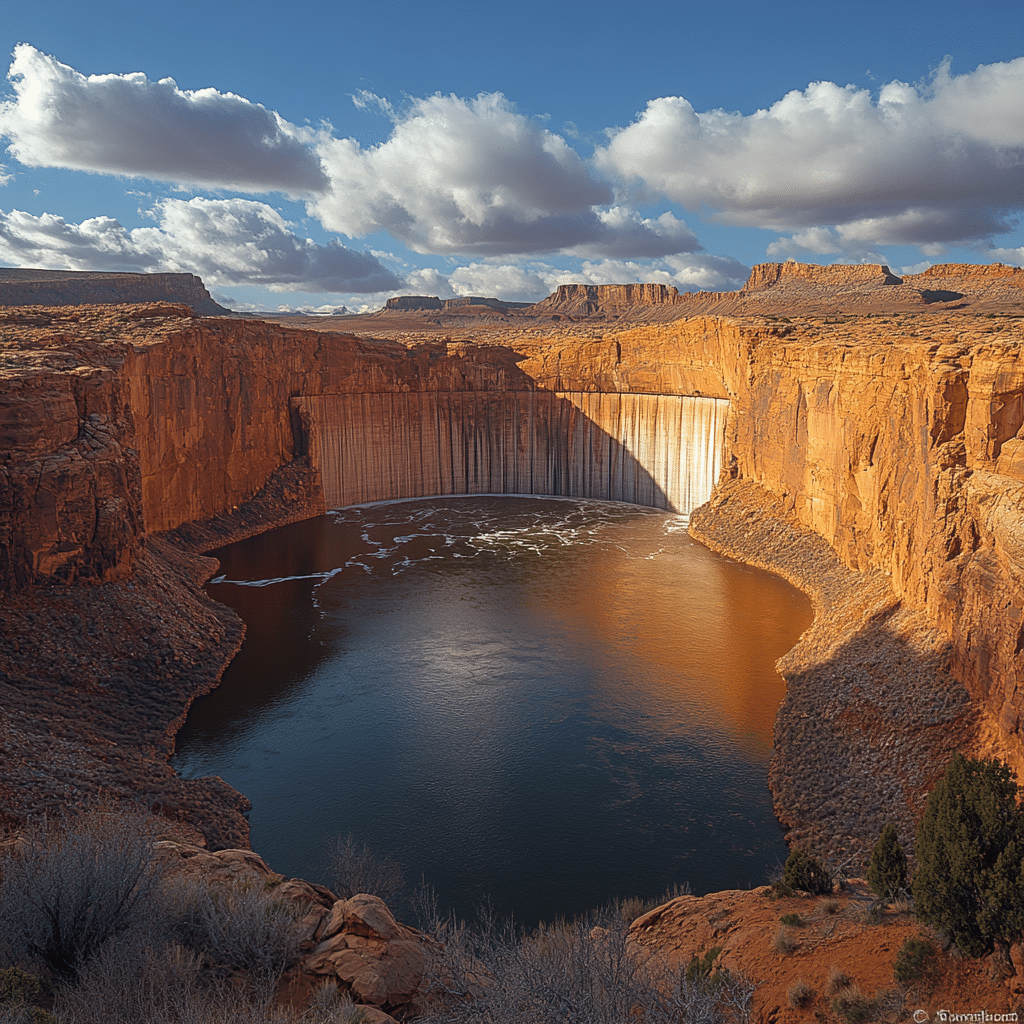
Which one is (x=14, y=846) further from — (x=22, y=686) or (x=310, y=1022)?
(x=22, y=686)

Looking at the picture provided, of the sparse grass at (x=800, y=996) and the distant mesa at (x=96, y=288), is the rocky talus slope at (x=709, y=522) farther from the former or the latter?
the distant mesa at (x=96, y=288)

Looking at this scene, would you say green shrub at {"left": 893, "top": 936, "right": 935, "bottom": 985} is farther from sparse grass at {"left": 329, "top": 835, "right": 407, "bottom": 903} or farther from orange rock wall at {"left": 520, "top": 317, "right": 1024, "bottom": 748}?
sparse grass at {"left": 329, "top": 835, "right": 407, "bottom": 903}

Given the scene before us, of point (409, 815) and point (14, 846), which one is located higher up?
point (14, 846)

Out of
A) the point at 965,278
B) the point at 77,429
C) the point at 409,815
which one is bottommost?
the point at 409,815

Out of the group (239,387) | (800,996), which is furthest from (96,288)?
(800,996)

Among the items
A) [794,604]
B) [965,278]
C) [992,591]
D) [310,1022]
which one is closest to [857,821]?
[992,591]

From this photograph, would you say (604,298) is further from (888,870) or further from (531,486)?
(888,870)

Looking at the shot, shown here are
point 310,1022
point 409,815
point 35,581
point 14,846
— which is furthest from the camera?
point 35,581

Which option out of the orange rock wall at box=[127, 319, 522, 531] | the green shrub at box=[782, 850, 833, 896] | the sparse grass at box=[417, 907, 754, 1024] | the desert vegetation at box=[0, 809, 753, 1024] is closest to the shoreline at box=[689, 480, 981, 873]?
the green shrub at box=[782, 850, 833, 896]

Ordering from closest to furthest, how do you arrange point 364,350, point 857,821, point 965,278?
point 857,821
point 364,350
point 965,278

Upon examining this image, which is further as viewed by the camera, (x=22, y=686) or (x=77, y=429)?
(x=77, y=429)
